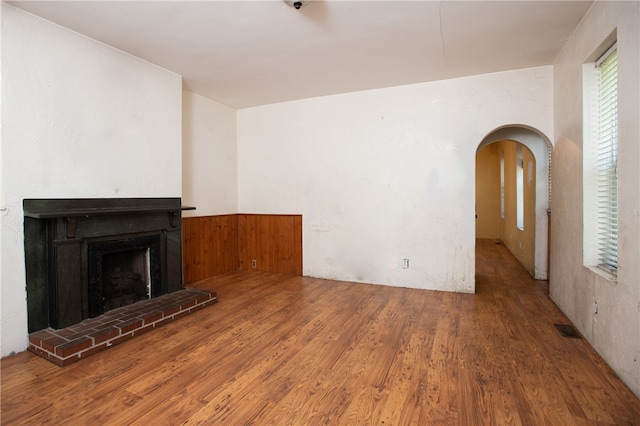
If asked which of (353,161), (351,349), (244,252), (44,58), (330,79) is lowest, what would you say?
(351,349)

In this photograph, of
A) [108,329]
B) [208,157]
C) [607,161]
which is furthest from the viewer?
[208,157]

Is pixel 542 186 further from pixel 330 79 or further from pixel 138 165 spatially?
pixel 138 165

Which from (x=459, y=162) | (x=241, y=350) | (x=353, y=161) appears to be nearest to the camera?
(x=241, y=350)

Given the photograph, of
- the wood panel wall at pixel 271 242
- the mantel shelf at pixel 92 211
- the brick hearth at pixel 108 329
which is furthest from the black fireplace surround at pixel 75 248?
the wood panel wall at pixel 271 242

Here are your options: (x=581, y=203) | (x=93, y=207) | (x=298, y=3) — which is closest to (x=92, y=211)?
(x=93, y=207)

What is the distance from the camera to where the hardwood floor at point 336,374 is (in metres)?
1.76

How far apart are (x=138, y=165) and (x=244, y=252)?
2469 millimetres

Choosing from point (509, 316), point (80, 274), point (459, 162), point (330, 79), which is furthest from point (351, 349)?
point (330, 79)

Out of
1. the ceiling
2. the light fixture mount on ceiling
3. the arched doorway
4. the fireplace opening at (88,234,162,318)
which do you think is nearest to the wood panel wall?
the fireplace opening at (88,234,162,318)

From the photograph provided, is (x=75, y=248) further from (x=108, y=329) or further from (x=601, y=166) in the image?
(x=601, y=166)

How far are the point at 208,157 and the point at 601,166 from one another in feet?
15.3

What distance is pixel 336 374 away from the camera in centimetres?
216

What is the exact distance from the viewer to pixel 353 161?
4582mm

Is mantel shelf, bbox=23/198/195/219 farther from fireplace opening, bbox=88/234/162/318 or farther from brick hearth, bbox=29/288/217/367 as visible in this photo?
brick hearth, bbox=29/288/217/367
